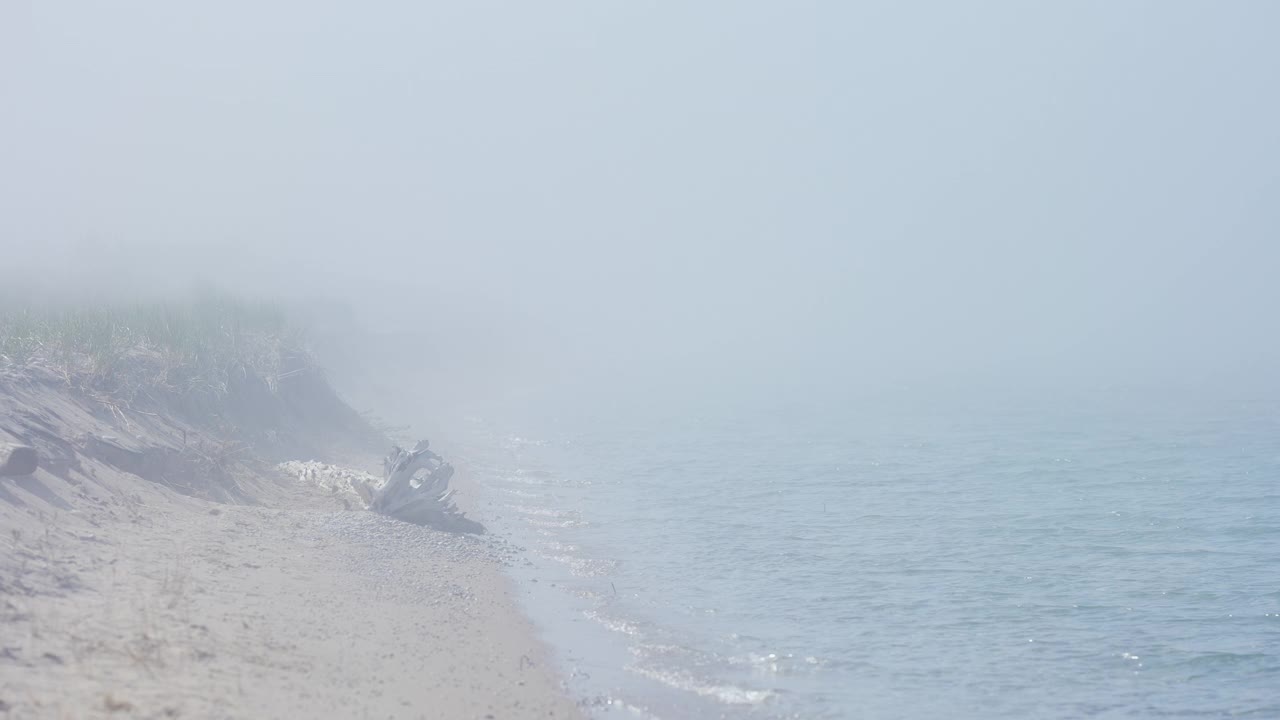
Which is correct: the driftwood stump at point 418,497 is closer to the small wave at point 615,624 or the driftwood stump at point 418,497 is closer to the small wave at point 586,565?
the small wave at point 586,565

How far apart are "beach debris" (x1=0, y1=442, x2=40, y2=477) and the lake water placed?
719 centimetres

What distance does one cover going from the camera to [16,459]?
13.1 meters

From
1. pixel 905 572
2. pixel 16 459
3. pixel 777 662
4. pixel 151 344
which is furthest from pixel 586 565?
pixel 151 344

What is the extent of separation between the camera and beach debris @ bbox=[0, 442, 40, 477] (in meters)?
13.0

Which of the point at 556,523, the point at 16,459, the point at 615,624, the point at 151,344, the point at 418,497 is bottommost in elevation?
the point at 556,523

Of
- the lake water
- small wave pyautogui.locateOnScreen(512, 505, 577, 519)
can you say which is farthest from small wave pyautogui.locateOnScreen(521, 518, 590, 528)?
small wave pyautogui.locateOnScreen(512, 505, 577, 519)

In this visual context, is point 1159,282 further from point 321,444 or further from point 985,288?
point 321,444

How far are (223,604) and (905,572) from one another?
11.6 metres

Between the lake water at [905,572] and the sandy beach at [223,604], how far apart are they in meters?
1.31

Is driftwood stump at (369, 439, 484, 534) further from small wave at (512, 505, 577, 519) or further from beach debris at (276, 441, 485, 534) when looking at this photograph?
small wave at (512, 505, 577, 519)

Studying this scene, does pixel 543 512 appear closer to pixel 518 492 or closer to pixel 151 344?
pixel 518 492

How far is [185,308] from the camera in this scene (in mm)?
28234

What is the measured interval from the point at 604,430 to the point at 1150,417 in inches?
913

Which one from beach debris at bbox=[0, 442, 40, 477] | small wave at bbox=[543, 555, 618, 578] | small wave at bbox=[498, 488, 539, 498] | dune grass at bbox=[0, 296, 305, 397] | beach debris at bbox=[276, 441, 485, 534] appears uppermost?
dune grass at bbox=[0, 296, 305, 397]
